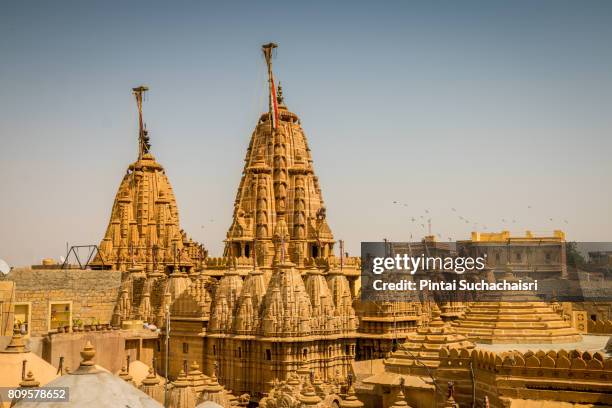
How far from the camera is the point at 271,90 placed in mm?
54344

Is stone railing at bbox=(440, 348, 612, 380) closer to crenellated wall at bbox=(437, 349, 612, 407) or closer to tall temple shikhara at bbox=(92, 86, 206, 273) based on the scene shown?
crenellated wall at bbox=(437, 349, 612, 407)

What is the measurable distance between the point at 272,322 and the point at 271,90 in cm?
1794

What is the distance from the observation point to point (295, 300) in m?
42.7

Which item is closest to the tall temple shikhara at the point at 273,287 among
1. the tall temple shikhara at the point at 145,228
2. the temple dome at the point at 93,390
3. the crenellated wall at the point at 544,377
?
the tall temple shikhara at the point at 145,228

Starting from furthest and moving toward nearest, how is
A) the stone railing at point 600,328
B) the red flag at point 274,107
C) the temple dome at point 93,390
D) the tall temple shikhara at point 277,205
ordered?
the red flag at point 274,107
the tall temple shikhara at point 277,205
the stone railing at point 600,328
the temple dome at point 93,390

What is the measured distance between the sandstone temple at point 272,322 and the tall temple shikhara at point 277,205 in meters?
0.09

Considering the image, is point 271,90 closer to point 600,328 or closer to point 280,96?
point 280,96

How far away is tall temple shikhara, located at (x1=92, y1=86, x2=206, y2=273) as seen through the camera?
5616 cm

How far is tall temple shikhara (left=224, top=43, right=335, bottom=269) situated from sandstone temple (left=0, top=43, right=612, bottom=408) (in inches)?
3.6

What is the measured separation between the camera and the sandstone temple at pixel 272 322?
86.9 feet

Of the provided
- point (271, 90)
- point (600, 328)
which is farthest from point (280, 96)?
point (600, 328)

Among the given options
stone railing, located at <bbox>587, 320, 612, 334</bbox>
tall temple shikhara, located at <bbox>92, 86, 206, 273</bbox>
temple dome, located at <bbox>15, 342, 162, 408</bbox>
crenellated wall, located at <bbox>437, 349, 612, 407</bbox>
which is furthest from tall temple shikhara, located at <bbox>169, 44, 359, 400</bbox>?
temple dome, located at <bbox>15, 342, 162, 408</bbox>

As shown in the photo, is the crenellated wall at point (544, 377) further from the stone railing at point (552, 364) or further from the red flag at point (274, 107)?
the red flag at point (274, 107)

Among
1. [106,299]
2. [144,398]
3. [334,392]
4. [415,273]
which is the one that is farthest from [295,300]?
[144,398]
